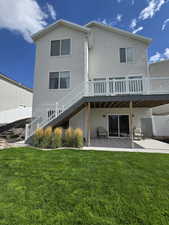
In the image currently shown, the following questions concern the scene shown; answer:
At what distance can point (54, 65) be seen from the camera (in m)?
11.4

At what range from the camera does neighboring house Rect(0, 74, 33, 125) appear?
1511 cm

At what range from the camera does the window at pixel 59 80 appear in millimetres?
11148

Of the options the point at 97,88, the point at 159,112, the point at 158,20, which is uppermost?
the point at 158,20

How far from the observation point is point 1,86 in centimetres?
1505

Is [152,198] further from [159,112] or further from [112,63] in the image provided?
[159,112]

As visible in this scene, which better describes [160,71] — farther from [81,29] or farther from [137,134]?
[81,29]

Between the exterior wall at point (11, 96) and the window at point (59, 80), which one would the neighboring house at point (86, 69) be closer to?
the window at point (59, 80)

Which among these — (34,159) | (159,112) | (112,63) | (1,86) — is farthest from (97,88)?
(1,86)

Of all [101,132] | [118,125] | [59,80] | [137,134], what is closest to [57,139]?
[101,132]

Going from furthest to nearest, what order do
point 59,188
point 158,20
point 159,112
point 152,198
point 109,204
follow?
point 159,112 → point 158,20 → point 59,188 → point 152,198 → point 109,204

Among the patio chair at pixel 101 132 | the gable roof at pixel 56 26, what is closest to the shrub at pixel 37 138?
the patio chair at pixel 101 132

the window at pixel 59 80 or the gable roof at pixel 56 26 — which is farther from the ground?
the gable roof at pixel 56 26

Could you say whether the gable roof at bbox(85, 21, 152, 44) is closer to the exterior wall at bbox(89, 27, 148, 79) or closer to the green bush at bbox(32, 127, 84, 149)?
the exterior wall at bbox(89, 27, 148, 79)

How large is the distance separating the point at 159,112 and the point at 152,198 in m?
14.7
